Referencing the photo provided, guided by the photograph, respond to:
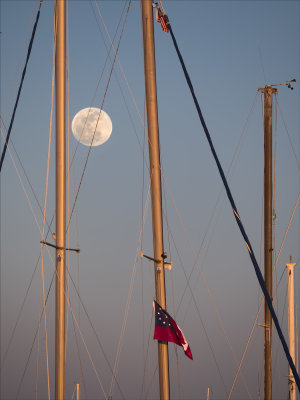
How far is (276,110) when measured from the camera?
36.2 metres

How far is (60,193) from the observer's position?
25391 millimetres

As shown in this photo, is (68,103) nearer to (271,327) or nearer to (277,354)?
(271,327)

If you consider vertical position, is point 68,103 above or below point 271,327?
above

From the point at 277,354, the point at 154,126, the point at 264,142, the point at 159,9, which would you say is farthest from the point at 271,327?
the point at 159,9

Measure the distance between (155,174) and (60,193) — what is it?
3007 millimetres

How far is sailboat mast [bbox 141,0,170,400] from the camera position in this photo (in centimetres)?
2511

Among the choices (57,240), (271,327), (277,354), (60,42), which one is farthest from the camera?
(277,354)

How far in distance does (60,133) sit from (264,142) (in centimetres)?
1244

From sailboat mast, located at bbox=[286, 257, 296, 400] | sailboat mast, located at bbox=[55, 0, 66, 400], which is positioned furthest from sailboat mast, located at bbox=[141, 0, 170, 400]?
sailboat mast, located at bbox=[286, 257, 296, 400]

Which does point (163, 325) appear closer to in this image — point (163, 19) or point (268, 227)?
point (163, 19)

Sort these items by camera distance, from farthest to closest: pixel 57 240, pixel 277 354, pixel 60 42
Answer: pixel 277 354 → pixel 60 42 → pixel 57 240

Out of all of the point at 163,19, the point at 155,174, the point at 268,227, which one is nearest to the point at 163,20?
the point at 163,19

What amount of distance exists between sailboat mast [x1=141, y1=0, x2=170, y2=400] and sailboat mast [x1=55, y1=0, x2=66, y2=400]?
2681 mm

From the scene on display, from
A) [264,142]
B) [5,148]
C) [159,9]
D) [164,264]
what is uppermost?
[159,9]
